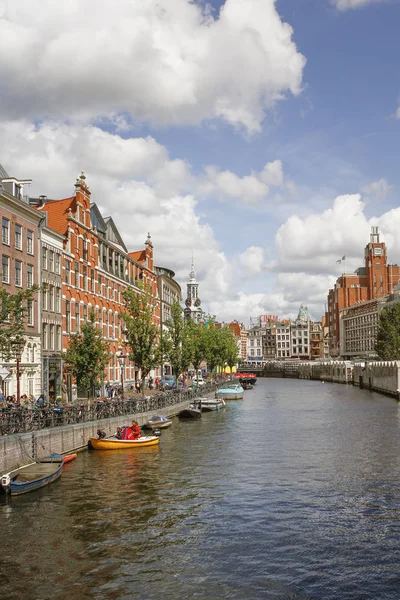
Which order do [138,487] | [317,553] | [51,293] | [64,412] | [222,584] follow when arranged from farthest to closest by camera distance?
[51,293]
[64,412]
[138,487]
[317,553]
[222,584]

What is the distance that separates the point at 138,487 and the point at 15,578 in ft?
40.2

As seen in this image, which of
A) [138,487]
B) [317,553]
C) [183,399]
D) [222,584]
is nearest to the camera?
[222,584]

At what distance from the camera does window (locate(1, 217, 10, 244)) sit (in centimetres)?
4935

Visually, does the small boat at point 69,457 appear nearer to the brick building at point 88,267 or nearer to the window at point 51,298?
the brick building at point 88,267

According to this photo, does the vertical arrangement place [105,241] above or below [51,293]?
above

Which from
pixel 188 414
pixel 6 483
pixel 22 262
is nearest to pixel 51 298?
pixel 22 262

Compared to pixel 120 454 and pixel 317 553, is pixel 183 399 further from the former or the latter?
pixel 317 553

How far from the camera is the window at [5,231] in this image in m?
49.4

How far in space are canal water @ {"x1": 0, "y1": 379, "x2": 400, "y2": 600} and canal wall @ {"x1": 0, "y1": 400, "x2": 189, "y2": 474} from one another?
144 cm

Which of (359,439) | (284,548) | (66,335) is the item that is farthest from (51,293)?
(284,548)

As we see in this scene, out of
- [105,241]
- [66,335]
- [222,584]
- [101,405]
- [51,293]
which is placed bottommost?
[222,584]

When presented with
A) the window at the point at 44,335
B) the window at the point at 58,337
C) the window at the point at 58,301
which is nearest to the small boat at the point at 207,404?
the window at the point at 58,337

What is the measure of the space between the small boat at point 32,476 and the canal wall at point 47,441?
0.81 metres

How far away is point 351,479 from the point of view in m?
32.4
